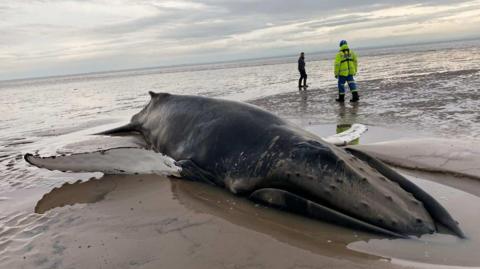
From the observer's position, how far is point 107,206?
15.7ft

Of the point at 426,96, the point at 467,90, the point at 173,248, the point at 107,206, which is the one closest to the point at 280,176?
the point at 173,248

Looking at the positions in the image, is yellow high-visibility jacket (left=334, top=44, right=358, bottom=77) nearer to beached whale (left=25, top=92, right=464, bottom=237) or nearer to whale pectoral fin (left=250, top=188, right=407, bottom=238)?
beached whale (left=25, top=92, right=464, bottom=237)

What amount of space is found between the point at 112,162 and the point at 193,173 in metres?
1.12

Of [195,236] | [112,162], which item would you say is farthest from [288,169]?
[112,162]

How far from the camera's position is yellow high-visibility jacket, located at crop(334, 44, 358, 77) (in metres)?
14.9

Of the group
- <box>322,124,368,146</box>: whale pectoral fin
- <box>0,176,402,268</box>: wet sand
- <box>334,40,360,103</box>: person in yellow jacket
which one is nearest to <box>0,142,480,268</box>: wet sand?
<box>0,176,402,268</box>: wet sand

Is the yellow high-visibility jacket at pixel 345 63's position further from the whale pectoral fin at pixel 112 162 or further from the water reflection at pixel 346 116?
the whale pectoral fin at pixel 112 162

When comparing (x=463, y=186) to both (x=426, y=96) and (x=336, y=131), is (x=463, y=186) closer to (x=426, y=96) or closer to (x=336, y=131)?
(x=336, y=131)

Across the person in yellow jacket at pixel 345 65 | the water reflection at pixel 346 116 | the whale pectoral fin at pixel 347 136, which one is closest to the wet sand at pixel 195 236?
the whale pectoral fin at pixel 347 136

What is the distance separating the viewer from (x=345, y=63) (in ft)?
49.0

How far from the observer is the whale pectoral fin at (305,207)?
12.0ft

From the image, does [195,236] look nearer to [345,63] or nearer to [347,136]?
[347,136]

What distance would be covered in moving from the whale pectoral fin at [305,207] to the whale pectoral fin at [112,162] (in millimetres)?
1559

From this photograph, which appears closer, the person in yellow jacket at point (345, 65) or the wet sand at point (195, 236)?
the wet sand at point (195, 236)
